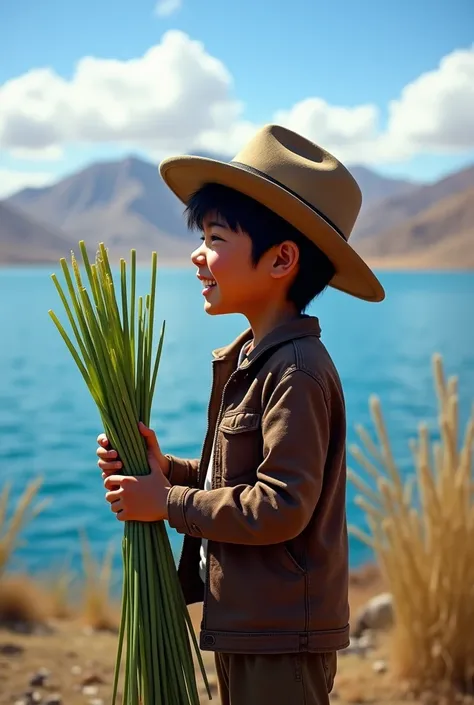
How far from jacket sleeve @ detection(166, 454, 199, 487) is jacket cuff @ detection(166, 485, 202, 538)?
0.68ft

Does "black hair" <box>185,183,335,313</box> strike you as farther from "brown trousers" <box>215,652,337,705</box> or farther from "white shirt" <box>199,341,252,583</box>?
"brown trousers" <box>215,652,337,705</box>

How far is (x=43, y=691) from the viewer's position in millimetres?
2771

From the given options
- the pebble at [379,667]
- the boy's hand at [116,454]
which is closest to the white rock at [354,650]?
the pebble at [379,667]

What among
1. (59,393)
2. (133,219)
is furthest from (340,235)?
(133,219)

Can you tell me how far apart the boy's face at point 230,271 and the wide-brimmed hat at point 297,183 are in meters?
0.08

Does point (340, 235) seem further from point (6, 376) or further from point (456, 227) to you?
point (456, 227)

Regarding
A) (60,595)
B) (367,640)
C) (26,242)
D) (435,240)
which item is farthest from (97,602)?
(26,242)

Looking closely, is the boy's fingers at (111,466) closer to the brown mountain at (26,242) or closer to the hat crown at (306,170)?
the hat crown at (306,170)

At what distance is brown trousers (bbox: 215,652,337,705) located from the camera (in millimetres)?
1403

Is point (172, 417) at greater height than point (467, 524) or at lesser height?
greater

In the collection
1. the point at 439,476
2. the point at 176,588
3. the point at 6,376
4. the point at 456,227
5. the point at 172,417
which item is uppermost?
the point at 456,227

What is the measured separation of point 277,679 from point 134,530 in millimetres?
342

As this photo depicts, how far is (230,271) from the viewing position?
1450 millimetres

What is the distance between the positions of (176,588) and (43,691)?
1.49m
